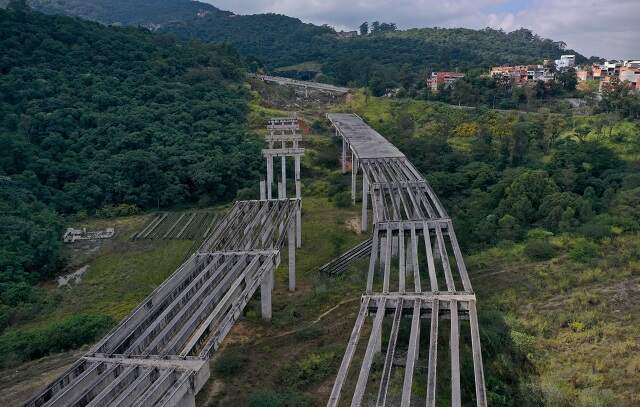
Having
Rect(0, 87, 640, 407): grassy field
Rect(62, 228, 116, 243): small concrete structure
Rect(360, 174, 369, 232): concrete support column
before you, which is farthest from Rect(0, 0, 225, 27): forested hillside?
Rect(360, 174, 369, 232): concrete support column

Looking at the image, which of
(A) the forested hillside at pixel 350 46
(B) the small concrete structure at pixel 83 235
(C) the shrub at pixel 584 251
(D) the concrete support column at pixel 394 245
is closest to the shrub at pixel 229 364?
(D) the concrete support column at pixel 394 245

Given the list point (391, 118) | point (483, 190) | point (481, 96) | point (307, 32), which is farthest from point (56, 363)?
point (307, 32)

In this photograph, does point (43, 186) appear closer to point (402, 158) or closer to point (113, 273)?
point (113, 273)

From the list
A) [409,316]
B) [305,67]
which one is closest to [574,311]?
[409,316]

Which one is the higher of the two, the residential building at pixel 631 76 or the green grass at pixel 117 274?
the residential building at pixel 631 76

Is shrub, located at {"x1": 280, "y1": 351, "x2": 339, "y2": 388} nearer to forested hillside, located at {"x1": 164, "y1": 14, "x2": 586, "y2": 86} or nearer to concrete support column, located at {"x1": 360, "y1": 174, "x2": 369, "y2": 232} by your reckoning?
concrete support column, located at {"x1": 360, "y1": 174, "x2": 369, "y2": 232}

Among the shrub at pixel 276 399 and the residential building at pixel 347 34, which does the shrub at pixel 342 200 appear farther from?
the residential building at pixel 347 34

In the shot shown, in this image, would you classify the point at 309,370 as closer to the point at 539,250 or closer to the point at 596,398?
the point at 596,398
